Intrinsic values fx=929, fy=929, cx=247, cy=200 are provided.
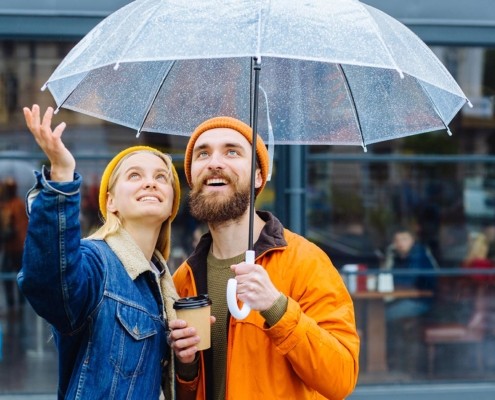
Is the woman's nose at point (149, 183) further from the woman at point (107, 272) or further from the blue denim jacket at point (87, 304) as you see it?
the blue denim jacket at point (87, 304)

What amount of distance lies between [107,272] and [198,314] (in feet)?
1.11

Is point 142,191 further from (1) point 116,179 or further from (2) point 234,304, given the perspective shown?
(2) point 234,304

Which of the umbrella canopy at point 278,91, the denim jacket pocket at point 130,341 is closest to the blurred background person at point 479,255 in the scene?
the umbrella canopy at point 278,91

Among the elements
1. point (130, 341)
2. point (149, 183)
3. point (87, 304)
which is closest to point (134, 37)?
point (149, 183)

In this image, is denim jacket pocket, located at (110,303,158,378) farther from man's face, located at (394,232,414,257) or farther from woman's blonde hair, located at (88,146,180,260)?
man's face, located at (394,232,414,257)

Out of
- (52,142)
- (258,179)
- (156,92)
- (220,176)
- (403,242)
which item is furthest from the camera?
(403,242)

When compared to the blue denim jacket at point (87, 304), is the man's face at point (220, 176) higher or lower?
higher

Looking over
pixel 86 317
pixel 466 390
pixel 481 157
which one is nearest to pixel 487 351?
pixel 466 390

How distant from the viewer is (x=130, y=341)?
120 inches

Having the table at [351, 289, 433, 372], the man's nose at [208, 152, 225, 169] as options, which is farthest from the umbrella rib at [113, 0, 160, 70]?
the table at [351, 289, 433, 372]

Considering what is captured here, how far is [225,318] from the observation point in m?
3.35

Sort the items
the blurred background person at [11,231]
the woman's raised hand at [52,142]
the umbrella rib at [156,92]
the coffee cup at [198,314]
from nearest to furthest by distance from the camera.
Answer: the woman's raised hand at [52,142], the coffee cup at [198,314], the umbrella rib at [156,92], the blurred background person at [11,231]

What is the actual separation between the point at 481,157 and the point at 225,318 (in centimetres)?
452

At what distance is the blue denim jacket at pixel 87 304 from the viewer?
2688 mm
